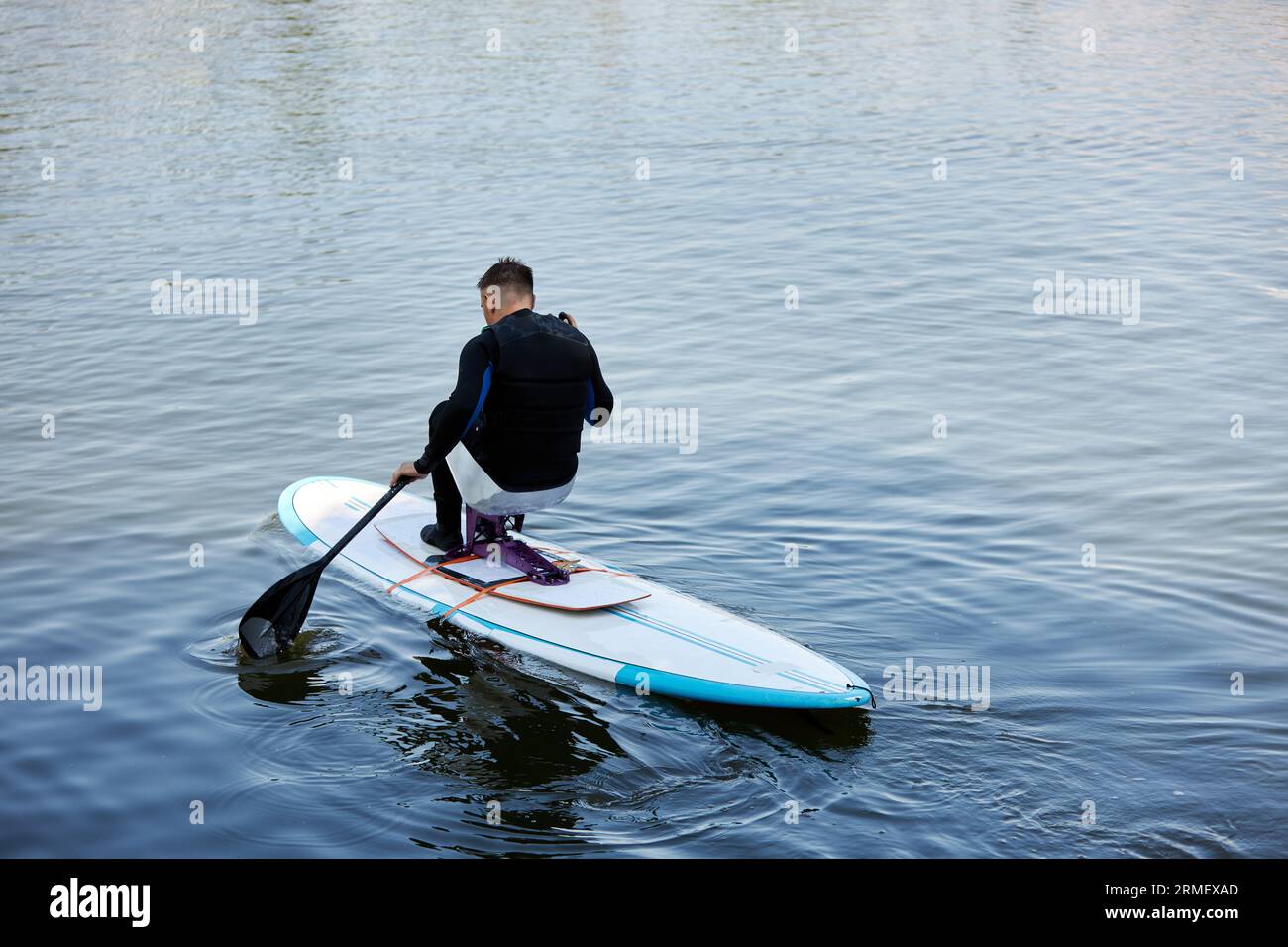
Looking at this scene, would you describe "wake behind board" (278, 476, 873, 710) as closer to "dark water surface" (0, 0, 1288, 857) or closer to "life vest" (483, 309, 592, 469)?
"dark water surface" (0, 0, 1288, 857)

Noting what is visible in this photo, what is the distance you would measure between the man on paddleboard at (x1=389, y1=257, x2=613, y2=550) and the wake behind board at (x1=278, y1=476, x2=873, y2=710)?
0.68 meters

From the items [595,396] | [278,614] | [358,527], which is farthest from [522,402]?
[278,614]

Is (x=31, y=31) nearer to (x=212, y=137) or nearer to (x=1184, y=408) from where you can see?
(x=212, y=137)

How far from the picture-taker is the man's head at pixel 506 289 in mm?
7430

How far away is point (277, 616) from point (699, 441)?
4.27 metres

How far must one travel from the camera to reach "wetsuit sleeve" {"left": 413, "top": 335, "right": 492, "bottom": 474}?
726 cm

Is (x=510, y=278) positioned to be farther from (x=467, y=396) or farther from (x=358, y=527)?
(x=358, y=527)

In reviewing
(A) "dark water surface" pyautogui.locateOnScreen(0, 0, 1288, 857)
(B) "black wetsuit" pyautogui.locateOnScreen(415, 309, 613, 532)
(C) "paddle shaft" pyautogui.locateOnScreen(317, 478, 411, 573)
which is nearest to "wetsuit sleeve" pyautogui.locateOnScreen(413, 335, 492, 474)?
(B) "black wetsuit" pyautogui.locateOnScreen(415, 309, 613, 532)

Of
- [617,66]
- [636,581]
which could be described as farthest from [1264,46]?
[636,581]

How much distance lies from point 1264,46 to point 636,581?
86.4 ft

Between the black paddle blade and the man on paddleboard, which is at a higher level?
the man on paddleboard

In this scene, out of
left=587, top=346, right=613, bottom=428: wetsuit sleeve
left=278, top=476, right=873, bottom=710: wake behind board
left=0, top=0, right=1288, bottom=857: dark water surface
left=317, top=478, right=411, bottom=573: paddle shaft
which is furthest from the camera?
left=317, top=478, right=411, bottom=573: paddle shaft

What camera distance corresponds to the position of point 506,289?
7430 millimetres
